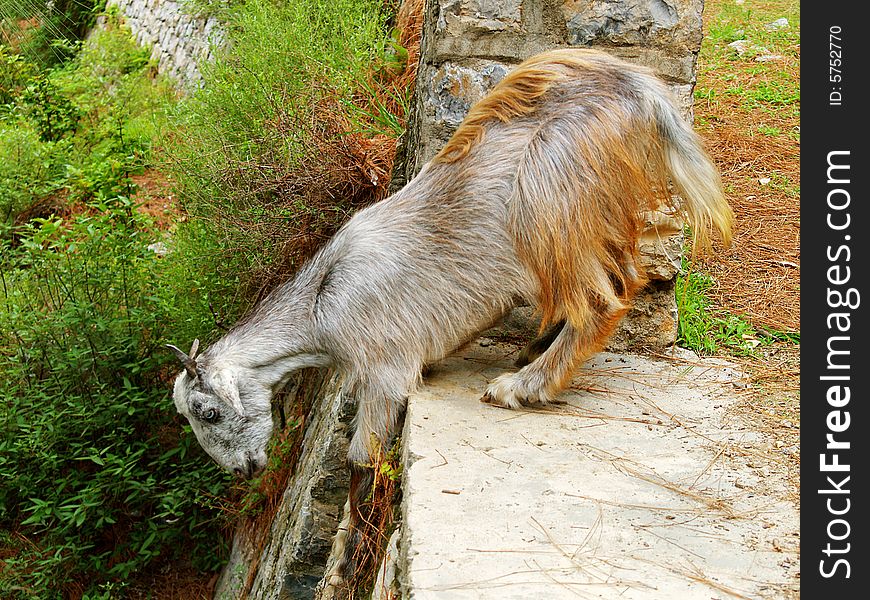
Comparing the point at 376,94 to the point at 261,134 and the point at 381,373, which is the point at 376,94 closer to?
the point at 261,134

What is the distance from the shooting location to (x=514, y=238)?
11.7ft

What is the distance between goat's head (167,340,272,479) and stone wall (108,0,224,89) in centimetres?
729

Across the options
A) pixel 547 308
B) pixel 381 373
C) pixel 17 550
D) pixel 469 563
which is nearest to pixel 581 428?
pixel 547 308

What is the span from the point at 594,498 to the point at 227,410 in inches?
73.8

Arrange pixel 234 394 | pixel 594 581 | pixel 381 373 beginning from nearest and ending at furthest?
pixel 594 581 < pixel 381 373 < pixel 234 394

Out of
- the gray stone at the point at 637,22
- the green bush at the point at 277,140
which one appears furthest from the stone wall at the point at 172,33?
the gray stone at the point at 637,22

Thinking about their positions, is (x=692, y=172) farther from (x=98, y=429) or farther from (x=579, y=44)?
(x=98, y=429)

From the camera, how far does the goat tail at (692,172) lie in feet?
11.8

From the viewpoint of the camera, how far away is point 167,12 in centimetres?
1347

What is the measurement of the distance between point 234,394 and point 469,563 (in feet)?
5.98

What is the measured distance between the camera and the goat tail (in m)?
3.60

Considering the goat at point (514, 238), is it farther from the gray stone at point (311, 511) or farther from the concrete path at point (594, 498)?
the gray stone at point (311, 511)

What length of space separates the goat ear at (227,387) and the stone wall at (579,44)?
4.88ft

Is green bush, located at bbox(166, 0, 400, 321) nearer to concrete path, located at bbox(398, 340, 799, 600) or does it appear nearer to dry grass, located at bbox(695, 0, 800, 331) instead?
concrete path, located at bbox(398, 340, 799, 600)
